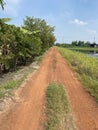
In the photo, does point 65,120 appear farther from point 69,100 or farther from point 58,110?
point 69,100

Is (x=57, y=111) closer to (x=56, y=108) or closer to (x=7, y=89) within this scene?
(x=56, y=108)

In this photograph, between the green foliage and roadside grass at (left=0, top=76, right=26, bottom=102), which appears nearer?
the green foliage

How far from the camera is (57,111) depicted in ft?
28.0

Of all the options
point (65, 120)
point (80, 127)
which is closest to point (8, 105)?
point (65, 120)

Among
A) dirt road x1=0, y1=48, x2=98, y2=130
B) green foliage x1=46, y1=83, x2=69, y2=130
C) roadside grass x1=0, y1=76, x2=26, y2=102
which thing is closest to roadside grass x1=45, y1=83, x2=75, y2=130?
green foliage x1=46, y1=83, x2=69, y2=130

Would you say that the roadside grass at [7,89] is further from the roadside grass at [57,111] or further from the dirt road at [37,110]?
the roadside grass at [57,111]

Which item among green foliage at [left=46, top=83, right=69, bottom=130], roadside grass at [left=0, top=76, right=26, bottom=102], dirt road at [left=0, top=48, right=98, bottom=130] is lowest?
dirt road at [left=0, top=48, right=98, bottom=130]

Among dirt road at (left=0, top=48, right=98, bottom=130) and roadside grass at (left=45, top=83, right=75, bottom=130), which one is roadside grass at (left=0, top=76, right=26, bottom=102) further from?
roadside grass at (left=45, top=83, right=75, bottom=130)

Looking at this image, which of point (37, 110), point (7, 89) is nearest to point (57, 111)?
point (37, 110)

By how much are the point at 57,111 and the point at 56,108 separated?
11.6 inches

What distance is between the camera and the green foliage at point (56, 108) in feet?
24.6

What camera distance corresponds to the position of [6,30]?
15164mm

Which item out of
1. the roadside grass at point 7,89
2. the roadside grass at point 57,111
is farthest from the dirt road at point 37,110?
the roadside grass at point 7,89

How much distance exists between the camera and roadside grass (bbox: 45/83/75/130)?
7461 millimetres
